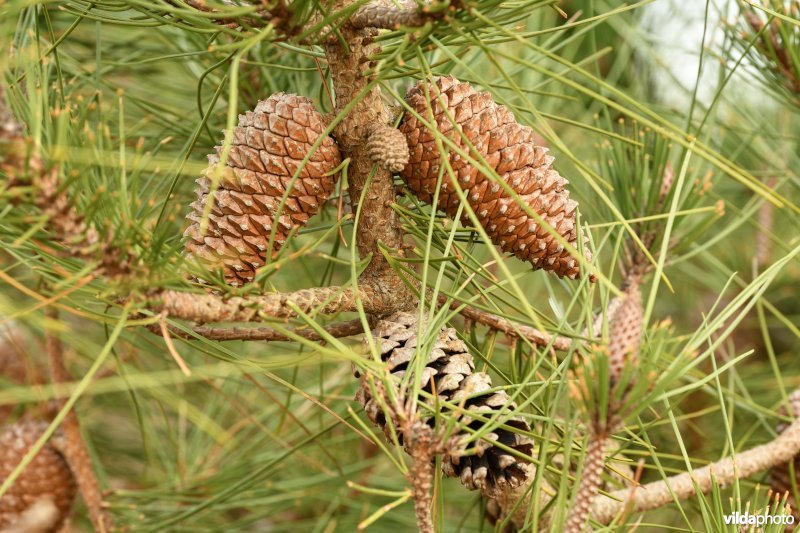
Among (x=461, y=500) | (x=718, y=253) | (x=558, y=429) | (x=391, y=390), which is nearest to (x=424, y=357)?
(x=391, y=390)

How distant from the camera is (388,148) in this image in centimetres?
50

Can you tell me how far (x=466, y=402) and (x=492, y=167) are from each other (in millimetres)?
152

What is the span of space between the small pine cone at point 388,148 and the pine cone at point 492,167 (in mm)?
22

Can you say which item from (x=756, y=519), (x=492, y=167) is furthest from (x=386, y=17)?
(x=756, y=519)

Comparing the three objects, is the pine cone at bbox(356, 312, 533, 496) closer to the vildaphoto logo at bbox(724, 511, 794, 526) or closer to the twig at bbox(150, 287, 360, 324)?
the twig at bbox(150, 287, 360, 324)

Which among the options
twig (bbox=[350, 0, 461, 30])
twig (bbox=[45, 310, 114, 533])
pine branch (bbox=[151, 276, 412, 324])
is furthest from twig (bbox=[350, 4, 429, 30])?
twig (bbox=[45, 310, 114, 533])

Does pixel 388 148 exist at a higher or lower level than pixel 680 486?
higher

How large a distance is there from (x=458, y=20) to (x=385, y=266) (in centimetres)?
19

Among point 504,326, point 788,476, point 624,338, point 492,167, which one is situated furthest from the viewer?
point 788,476

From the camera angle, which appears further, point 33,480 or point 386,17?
point 33,480

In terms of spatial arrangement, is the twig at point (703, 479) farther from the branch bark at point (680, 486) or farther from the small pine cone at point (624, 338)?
the small pine cone at point (624, 338)

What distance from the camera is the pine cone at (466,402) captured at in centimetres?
49

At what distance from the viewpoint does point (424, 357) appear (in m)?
0.46

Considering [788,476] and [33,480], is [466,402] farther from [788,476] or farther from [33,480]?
Answer: [33,480]
